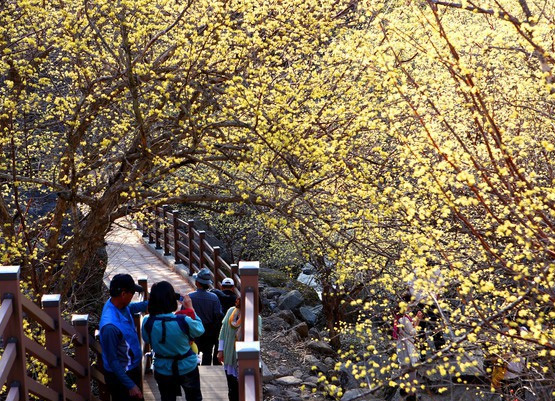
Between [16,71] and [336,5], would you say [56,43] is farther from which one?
[336,5]

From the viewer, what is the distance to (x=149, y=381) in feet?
27.5

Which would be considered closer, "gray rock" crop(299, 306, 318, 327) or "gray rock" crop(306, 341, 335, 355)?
"gray rock" crop(306, 341, 335, 355)

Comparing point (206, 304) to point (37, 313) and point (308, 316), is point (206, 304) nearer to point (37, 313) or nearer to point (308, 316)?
point (37, 313)

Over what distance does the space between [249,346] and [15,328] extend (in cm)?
163

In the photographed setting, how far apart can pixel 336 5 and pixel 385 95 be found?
4.83ft

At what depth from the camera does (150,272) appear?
Result: 676 inches

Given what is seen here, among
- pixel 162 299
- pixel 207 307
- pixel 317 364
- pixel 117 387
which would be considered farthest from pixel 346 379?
pixel 162 299

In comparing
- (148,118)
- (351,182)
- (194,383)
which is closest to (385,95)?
(351,182)

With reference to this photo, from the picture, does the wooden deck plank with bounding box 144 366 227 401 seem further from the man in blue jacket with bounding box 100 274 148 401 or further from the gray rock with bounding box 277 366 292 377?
the gray rock with bounding box 277 366 292 377

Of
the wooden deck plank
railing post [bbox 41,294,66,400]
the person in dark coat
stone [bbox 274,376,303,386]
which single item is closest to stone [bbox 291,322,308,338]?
stone [bbox 274,376,303,386]

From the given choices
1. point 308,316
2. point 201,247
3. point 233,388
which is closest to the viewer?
Answer: point 233,388

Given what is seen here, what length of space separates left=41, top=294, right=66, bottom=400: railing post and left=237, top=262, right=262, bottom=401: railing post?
1.48 metres

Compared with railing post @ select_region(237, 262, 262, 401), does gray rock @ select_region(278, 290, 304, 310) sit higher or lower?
lower

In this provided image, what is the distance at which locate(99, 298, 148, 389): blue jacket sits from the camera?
595cm
